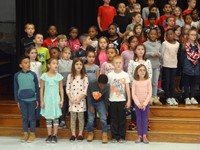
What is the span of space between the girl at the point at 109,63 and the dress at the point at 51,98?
65cm

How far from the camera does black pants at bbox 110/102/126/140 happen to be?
19.5 feet

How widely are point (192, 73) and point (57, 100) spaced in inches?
85.5

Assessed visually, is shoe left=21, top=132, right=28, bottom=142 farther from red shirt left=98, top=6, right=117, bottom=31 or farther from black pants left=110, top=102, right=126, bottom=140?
red shirt left=98, top=6, right=117, bottom=31

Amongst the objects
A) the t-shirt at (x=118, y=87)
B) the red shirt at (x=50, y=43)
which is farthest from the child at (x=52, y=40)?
the t-shirt at (x=118, y=87)

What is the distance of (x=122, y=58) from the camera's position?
239 inches

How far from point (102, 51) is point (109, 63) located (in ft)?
0.94

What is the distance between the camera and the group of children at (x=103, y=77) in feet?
19.5

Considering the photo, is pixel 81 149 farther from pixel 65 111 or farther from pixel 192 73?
pixel 192 73

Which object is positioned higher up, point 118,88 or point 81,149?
point 118,88

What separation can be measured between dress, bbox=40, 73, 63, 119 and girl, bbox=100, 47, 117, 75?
2.14 ft

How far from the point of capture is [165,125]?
6.32 meters

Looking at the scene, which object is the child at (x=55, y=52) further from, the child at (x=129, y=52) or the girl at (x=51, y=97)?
the child at (x=129, y=52)

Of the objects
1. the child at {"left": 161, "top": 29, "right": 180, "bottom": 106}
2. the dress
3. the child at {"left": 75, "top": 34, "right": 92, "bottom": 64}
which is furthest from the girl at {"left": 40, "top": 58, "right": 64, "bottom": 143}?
the child at {"left": 161, "top": 29, "right": 180, "bottom": 106}

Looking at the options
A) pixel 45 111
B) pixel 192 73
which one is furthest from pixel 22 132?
pixel 192 73
